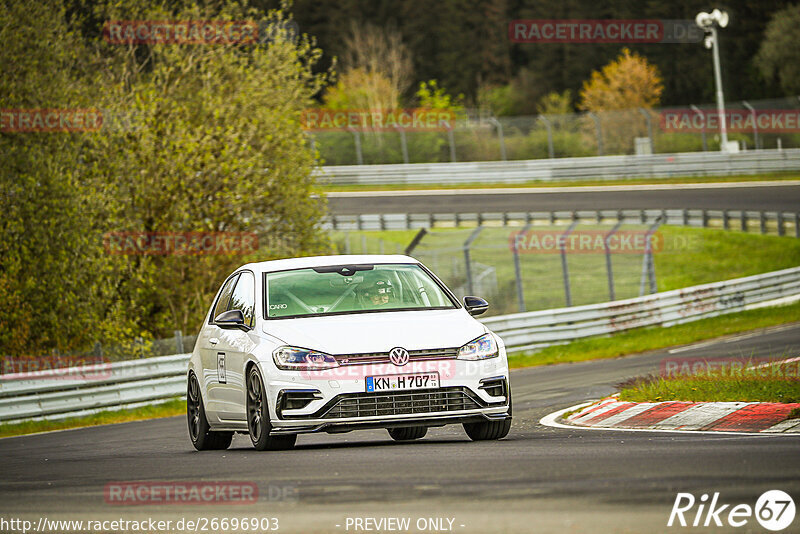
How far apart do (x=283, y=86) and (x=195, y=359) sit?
18845 mm

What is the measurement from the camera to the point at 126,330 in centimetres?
2397

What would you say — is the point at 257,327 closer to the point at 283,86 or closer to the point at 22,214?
the point at 22,214

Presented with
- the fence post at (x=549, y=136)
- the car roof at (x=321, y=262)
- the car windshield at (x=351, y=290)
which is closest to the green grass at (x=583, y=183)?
the fence post at (x=549, y=136)

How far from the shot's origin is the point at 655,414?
1159 centimetres

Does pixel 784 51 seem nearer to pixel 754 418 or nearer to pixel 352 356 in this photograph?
pixel 754 418

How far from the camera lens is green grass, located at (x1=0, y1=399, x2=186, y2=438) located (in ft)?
62.3

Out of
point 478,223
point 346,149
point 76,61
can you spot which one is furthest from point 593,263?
point 346,149

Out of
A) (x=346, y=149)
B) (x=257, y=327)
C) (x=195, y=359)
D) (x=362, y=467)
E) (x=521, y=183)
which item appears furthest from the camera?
(x=346, y=149)
